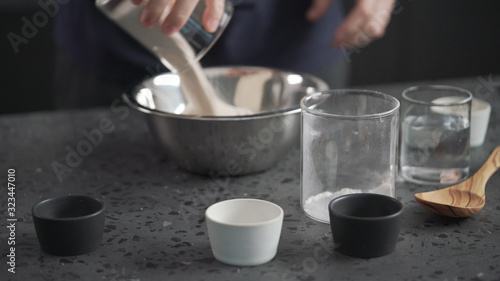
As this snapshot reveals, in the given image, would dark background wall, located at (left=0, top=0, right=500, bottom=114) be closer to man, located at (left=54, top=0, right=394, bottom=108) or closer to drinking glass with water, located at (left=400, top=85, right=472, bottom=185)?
man, located at (left=54, top=0, right=394, bottom=108)

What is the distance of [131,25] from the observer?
105 cm

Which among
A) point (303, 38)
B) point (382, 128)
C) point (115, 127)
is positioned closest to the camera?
point (382, 128)

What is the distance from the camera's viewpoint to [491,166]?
3.38ft

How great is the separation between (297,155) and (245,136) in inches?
7.4

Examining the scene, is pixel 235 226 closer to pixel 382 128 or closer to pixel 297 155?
pixel 382 128

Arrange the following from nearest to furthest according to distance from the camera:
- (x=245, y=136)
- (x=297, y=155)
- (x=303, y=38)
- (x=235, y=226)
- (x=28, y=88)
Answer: (x=235, y=226)
(x=245, y=136)
(x=297, y=155)
(x=303, y=38)
(x=28, y=88)

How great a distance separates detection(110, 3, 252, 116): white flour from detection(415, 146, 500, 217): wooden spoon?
33 cm

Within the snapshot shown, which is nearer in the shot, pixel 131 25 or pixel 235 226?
pixel 235 226

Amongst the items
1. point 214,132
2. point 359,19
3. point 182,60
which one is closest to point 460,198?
point 214,132

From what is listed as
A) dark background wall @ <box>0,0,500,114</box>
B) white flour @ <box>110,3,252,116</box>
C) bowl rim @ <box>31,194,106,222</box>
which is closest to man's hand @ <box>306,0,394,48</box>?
white flour @ <box>110,3,252,116</box>

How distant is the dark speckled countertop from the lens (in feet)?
2.55

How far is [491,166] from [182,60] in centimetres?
49

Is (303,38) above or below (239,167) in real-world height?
above

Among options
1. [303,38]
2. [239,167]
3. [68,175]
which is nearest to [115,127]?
[68,175]
